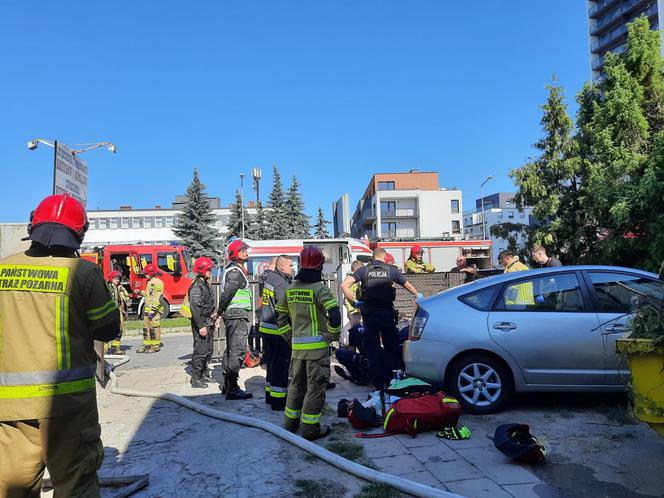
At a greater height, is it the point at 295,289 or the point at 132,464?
the point at 295,289

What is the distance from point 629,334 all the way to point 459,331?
223 cm

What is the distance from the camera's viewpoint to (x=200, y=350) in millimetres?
7578

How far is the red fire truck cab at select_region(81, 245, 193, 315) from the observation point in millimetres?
20562

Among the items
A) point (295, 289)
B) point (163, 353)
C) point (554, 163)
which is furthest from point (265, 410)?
point (554, 163)

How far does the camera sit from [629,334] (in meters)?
3.54

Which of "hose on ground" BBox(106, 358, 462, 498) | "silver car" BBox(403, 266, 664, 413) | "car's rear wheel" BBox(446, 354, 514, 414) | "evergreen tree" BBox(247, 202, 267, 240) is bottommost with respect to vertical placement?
"hose on ground" BBox(106, 358, 462, 498)

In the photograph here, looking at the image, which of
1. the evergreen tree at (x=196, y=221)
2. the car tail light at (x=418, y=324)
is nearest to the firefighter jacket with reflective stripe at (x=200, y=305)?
the car tail light at (x=418, y=324)

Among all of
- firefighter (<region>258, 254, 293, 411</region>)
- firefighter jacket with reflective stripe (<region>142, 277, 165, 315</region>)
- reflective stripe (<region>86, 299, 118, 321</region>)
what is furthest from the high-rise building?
reflective stripe (<region>86, 299, 118, 321</region>)

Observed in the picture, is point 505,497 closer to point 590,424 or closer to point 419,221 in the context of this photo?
point 590,424

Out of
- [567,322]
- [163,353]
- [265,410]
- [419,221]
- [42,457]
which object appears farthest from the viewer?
[419,221]

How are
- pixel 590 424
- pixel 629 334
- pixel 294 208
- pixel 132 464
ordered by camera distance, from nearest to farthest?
pixel 629 334 < pixel 132 464 < pixel 590 424 < pixel 294 208

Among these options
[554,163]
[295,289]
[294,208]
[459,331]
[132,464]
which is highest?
[294,208]

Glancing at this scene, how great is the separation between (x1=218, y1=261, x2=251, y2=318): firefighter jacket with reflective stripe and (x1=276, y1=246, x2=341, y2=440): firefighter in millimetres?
1687

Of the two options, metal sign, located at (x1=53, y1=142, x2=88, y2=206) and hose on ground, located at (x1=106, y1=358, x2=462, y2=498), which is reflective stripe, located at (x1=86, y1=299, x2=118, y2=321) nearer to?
hose on ground, located at (x1=106, y1=358, x2=462, y2=498)
